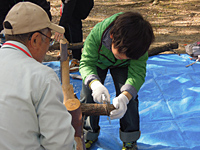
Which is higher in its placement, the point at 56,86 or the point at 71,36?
the point at 56,86

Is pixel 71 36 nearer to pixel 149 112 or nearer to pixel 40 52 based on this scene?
pixel 149 112

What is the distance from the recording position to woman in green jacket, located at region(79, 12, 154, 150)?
175 centimetres

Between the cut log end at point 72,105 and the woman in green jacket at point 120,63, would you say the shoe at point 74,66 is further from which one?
the cut log end at point 72,105

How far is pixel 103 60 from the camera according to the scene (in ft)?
7.20

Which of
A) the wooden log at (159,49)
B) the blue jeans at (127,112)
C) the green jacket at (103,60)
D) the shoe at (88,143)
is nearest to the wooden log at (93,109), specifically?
the green jacket at (103,60)

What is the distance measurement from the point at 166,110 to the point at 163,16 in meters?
4.99

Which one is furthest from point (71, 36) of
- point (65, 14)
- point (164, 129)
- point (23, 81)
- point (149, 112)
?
point (23, 81)

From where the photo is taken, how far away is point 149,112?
9.57 feet

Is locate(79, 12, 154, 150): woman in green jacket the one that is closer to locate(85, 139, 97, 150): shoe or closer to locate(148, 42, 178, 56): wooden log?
locate(85, 139, 97, 150): shoe

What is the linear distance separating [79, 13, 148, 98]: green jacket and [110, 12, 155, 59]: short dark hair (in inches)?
8.3

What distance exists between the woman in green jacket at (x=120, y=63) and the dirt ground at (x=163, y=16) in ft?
8.10

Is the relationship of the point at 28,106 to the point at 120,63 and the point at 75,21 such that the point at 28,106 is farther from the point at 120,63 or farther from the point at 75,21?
the point at 75,21

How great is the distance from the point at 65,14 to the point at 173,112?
6.94 feet

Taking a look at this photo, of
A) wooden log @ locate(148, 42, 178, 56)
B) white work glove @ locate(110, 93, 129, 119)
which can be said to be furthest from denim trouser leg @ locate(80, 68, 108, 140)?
wooden log @ locate(148, 42, 178, 56)
